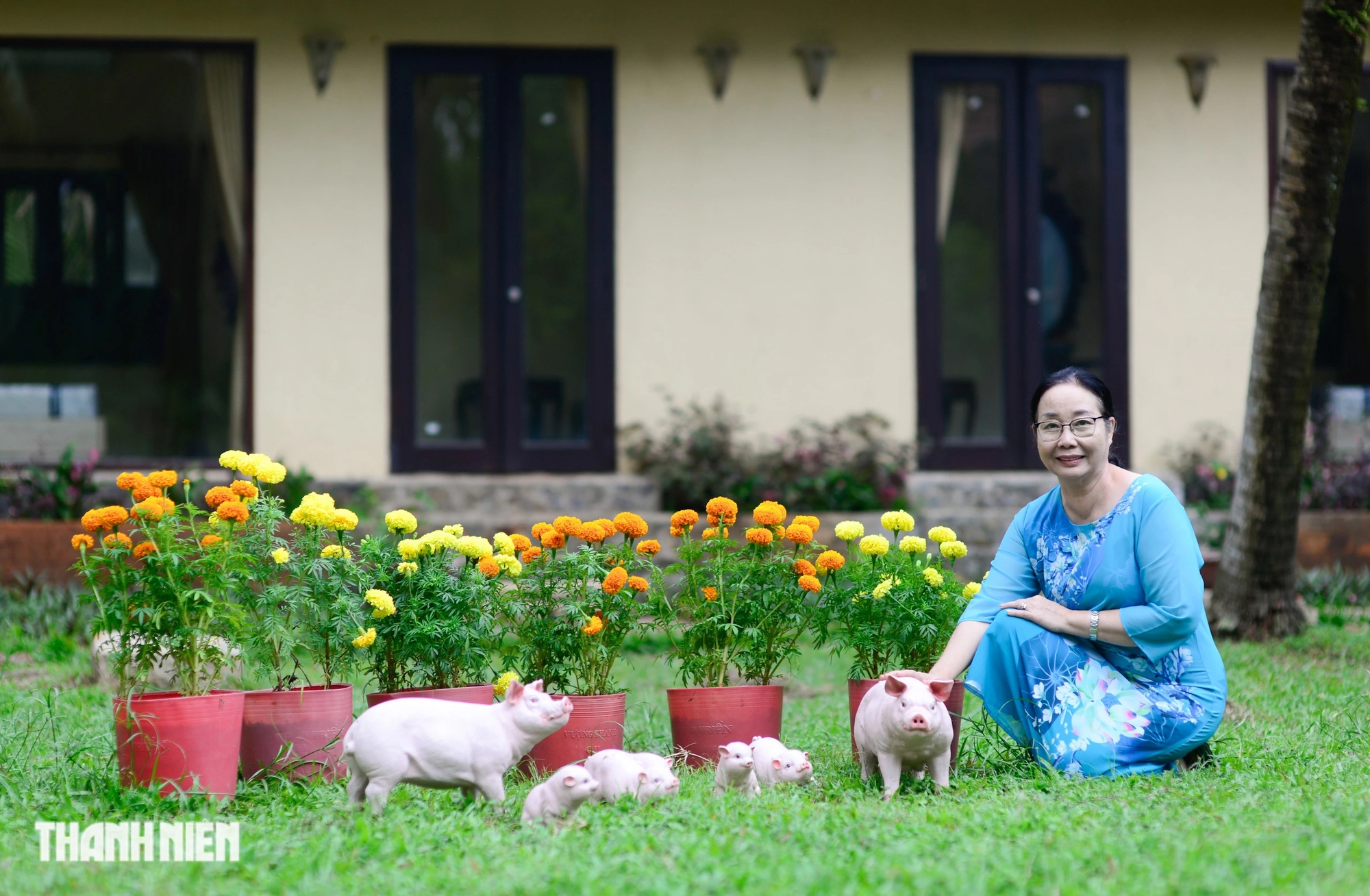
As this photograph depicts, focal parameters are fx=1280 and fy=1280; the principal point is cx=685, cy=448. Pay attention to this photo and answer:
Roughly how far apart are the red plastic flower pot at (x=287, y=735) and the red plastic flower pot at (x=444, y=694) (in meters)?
0.11

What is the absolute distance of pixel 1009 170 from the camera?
849cm

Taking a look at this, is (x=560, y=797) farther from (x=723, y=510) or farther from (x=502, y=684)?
(x=723, y=510)

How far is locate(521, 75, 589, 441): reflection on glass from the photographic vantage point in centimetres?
819

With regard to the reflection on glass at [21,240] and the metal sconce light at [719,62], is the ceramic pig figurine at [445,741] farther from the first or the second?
the reflection on glass at [21,240]

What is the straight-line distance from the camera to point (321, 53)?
314 inches

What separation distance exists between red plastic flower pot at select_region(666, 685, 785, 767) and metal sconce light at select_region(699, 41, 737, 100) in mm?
5544

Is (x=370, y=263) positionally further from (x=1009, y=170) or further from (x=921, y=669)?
(x=921, y=669)

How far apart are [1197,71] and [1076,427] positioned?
6.23m

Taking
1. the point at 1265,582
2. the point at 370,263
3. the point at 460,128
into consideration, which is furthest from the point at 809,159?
the point at 1265,582

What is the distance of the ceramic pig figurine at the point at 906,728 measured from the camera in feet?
10.0

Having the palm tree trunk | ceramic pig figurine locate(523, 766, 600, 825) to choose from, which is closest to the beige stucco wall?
the palm tree trunk

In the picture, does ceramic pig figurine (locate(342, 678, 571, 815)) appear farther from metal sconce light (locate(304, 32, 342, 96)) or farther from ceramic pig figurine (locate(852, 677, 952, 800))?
metal sconce light (locate(304, 32, 342, 96))

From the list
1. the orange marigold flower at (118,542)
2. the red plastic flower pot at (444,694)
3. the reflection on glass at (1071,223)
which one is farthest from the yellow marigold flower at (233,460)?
the reflection on glass at (1071,223)

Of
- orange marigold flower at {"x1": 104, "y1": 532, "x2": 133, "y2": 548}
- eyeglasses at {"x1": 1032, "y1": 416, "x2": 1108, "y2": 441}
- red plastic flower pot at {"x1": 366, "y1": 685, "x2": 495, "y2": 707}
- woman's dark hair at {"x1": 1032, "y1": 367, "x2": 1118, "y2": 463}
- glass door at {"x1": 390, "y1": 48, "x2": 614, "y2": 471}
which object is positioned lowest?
red plastic flower pot at {"x1": 366, "y1": 685, "x2": 495, "y2": 707}
